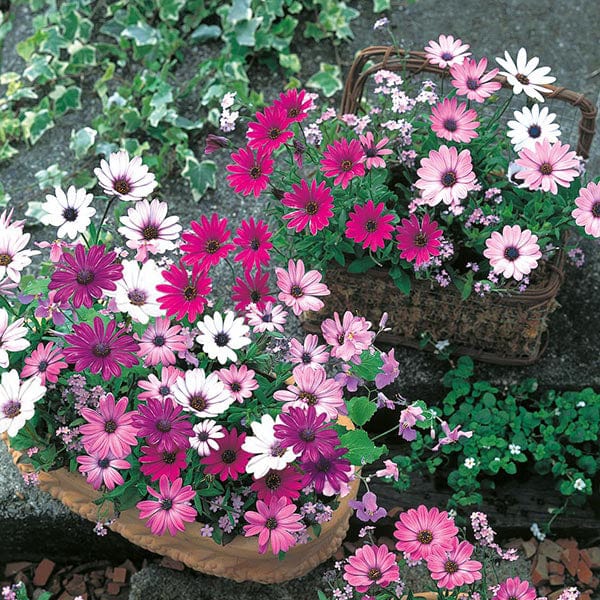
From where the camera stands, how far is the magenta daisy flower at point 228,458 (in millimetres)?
1306

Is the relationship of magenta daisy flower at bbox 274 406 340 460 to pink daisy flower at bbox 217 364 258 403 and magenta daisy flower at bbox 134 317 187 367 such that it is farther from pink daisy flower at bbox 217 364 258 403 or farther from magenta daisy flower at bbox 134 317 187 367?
magenta daisy flower at bbox 134 317 187 367

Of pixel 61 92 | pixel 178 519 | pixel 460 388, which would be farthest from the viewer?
pixel 61 92

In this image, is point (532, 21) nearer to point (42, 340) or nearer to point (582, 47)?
point (582, 47)

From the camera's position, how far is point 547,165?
154cm

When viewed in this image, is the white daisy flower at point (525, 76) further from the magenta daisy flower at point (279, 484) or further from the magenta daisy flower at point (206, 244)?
the magenta daisy flower at point (279, 484)

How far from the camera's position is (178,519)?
129cm

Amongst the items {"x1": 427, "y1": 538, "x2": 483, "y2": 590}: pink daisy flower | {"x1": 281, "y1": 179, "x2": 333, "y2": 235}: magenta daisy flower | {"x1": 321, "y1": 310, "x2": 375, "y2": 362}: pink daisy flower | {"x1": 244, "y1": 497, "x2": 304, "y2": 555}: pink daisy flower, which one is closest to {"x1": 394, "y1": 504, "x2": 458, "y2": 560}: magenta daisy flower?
{"x1": 427, "y1": 538, "x2": 483, "y2": 590}: pink daisy flower

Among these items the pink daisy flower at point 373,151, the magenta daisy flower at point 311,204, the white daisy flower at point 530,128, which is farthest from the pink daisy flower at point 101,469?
the white daisy flower at point 530,128

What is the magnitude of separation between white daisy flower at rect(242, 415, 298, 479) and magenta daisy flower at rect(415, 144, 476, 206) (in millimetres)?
535

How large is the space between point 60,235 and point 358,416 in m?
0.58

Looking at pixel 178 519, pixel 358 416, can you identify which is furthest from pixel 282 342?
pixel 178 519

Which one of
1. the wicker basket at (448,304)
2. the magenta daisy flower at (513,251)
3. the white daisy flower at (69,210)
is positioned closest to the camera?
the white daisy flower at (69,210)

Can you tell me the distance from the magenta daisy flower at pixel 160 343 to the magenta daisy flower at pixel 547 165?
68cm

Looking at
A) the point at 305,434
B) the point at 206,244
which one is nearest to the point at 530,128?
the point at 206,244
